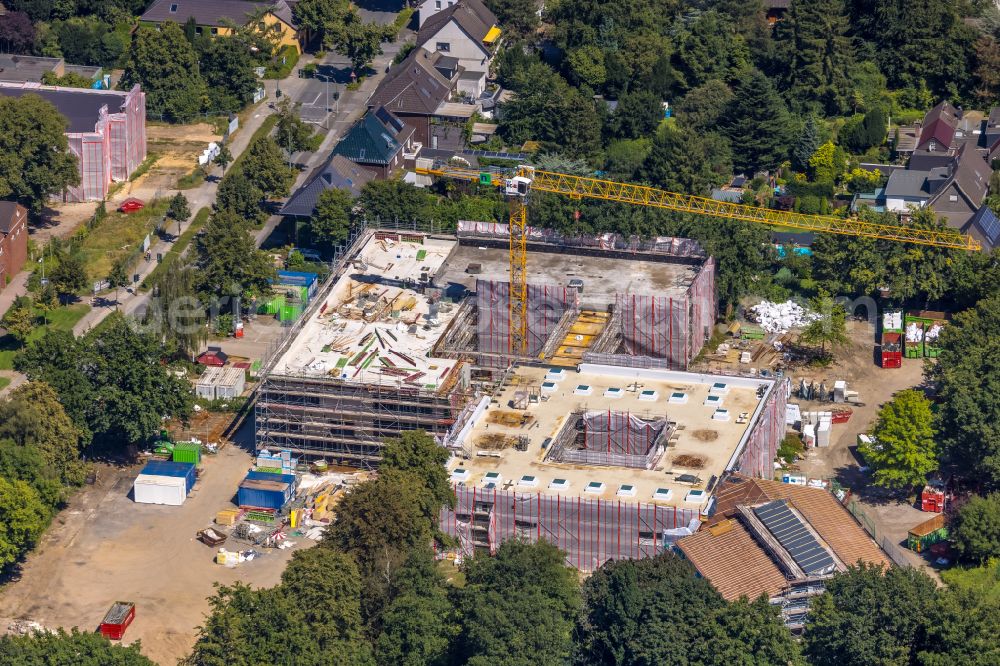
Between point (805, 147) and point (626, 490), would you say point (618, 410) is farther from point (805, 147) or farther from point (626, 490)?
point (805, 147)

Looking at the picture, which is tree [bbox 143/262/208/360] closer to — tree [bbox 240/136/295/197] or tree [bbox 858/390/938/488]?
tree [bbox 240/136/295/197]

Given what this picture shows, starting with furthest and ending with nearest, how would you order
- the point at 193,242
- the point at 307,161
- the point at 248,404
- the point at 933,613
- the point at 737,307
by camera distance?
the point at 307,161 < the point at 193,242 < the point at 737,307 < the point at 248,404 < the point at 933,613

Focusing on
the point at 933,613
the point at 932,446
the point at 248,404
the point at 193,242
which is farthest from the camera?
the point at 193,242

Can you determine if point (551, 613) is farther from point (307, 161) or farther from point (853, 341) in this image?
point (307, 161)

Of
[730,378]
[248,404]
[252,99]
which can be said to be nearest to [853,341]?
[730,378]

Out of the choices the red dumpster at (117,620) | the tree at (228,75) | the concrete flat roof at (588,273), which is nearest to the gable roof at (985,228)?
the concrete flat roof at (588,273)

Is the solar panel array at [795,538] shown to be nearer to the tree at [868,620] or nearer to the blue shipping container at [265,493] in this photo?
the tree at [868,620]

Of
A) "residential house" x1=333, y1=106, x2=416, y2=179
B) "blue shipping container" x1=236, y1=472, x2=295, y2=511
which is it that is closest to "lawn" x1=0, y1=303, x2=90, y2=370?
"blue shipping container" x1=236, y1=472, x2=295, y2=511
